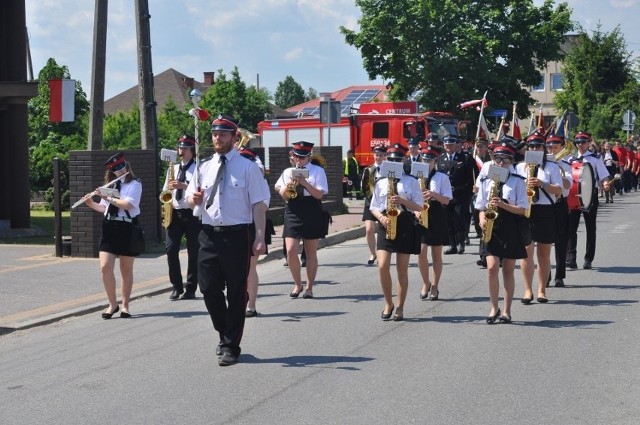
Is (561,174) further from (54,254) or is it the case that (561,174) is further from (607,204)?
(607,204)

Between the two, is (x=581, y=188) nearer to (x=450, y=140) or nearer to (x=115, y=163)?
(x=450, y=140)

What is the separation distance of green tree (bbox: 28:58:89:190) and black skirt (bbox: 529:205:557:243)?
18.7 metres

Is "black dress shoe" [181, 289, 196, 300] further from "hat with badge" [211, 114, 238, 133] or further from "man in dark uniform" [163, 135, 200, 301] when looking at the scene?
"hat with badge" [211, 114, 238, 133]

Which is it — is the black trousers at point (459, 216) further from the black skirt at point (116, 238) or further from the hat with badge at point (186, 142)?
the black skirt at point (116, 238)

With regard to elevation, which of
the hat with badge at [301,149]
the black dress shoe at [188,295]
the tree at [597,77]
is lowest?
the black dress shoe at [188,295]

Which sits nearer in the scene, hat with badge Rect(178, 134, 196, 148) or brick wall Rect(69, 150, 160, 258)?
hat with badge Rect(178, 134, 196, 148)

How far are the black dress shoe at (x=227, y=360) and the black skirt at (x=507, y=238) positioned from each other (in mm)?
3233

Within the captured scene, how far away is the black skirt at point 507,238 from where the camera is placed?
1104cm

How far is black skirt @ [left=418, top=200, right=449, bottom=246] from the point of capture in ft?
42.1

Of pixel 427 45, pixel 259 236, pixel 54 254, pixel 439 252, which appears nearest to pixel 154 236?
pixel 54 254

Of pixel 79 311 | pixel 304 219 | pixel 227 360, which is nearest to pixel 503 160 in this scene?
pixel 304 219

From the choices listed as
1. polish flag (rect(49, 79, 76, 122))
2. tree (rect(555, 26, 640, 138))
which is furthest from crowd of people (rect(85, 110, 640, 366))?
tree (rect(555, 26, 640, 138))

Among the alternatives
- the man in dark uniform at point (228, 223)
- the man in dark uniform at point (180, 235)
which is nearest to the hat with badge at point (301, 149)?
the man in dark uniform at point (180, 235)

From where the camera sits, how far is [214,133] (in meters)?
9.08
